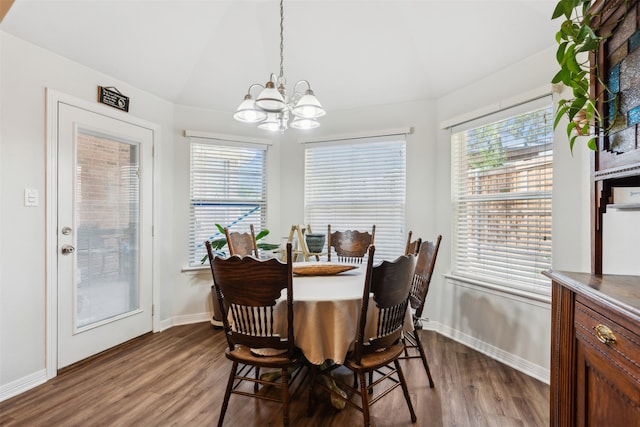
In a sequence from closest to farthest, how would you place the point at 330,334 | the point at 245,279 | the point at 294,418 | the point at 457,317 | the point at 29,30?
the point at 245,279 → the point at 330,334 → the point at 294,418 → the point at 29,30 → the point at 457,317

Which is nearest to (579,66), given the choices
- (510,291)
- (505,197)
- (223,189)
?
(505,197)

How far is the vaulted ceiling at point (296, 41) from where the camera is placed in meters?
2.33

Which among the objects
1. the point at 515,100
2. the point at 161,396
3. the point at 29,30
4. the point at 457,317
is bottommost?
the point at 161,396

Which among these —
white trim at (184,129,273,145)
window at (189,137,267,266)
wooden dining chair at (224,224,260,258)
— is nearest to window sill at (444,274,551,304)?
wooden dining chair at (224,224,260,258)

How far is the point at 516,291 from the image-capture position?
2.51m

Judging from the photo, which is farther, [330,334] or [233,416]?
[233,416]

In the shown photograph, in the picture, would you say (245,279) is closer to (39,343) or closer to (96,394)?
(96,394)

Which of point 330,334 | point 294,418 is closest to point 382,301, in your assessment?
point 330,334

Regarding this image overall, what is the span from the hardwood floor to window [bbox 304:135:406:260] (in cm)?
138

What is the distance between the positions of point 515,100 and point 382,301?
201cm

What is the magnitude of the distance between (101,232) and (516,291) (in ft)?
11.5

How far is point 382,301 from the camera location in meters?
1.62

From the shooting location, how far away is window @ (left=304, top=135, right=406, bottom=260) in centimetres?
350

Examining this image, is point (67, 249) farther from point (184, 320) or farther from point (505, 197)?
point (505, 197)
